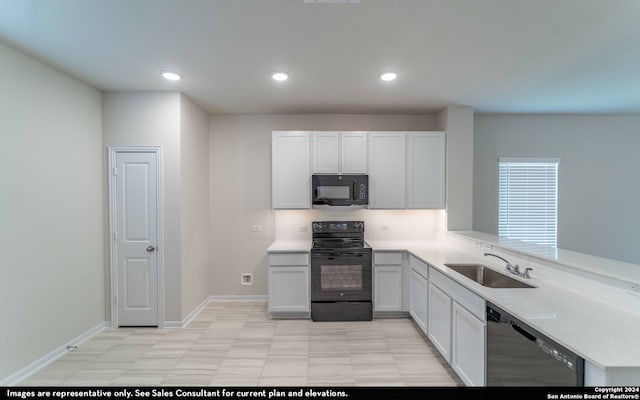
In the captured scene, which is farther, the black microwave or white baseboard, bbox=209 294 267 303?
white baseboard, bbox=209 294 267 303

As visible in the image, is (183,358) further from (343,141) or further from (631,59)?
(631,59)

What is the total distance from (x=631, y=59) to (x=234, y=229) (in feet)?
15.3

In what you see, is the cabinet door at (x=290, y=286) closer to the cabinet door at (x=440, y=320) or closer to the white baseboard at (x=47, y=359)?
the cabinet door at (x=440, y=320)

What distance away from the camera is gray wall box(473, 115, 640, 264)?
4105 mm

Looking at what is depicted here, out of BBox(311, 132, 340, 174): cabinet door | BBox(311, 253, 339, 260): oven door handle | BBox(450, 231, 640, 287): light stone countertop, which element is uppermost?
BBox(311, 132, 340, 174): cabinet door

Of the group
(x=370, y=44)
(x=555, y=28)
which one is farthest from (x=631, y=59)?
(x=370, y=44)

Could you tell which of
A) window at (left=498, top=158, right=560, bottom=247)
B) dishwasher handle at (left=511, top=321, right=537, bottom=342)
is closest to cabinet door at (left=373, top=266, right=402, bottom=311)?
dishwasher handle at (left=511, top=321, right=537, bottom=342)

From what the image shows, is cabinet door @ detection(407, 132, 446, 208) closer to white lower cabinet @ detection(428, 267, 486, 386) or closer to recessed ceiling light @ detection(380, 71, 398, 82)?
recessed ceiling light @ detection(380, 71, 398, 82)

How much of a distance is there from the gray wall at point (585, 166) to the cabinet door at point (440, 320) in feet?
7.32

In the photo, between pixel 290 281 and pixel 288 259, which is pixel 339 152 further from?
pixel 290 281

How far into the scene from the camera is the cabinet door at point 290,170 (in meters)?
3.77

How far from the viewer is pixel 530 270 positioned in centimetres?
233

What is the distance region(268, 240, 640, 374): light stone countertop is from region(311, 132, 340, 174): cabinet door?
193 centimetres

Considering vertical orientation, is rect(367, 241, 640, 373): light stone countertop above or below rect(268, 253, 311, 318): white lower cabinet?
above
